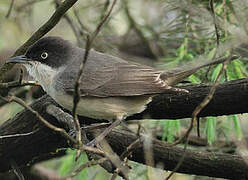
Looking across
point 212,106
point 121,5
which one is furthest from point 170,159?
point 121,5

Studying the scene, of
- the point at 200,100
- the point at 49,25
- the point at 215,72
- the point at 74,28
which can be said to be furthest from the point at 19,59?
the point at 74,28

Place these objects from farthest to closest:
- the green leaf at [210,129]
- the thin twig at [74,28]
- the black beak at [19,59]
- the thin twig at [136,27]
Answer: the thin twig at [136,27]
the thin twig at [74,28]
the green leaf at [210,129]
the black beak at [19,59]

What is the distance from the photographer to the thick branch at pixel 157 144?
392 cm

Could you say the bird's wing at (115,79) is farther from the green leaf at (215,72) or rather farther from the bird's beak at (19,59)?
the green leaf at (215,72)

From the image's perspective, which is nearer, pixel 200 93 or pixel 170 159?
pixel 200 93

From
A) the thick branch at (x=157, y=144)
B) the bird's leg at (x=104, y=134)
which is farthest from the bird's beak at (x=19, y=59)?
the bird's leg at (x=104, y=134)

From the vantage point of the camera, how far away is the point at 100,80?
4211mm

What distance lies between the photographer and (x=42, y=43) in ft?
14.3

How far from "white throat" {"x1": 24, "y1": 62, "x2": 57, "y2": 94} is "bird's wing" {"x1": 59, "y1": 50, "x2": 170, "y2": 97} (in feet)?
0.44

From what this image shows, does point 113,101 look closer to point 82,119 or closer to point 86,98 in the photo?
point 86,98

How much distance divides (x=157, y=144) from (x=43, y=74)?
3.87ft

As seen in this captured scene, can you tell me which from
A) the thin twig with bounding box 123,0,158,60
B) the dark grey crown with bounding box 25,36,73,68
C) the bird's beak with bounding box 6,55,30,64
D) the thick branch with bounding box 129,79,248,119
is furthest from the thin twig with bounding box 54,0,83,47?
the thick branch with bounding box 129,79,248,119

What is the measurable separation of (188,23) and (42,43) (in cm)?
168

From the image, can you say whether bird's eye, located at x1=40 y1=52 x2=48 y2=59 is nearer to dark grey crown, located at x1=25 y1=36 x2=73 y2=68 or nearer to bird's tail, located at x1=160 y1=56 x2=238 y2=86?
dark grey crown, located at x1=25 y1=36 x2=73 y2=68
